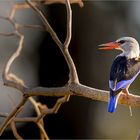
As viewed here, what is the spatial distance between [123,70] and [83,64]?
5244mm

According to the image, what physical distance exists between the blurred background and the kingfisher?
12.8ft

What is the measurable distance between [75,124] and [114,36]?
1.17m

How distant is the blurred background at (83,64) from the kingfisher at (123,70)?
391 centimetres

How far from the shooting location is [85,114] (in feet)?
30.0

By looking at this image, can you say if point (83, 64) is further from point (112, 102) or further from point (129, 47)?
point (112, 102)

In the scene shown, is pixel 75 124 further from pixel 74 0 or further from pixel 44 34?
pixel 74 0

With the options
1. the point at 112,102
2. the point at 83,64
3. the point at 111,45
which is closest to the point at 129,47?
the point at 111,45

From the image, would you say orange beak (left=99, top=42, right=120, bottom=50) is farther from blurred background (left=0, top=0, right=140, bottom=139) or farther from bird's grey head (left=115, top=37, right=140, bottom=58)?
blurred background (left=0, top=0, right=140, bottom=139)

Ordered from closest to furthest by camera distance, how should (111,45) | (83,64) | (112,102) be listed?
(112,102)
(111,45)
(83,64)

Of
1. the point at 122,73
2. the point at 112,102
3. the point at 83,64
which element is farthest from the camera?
the point at 83,64

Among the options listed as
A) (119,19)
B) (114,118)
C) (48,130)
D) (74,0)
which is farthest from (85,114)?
(74,0)

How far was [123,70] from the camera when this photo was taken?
3.71 m

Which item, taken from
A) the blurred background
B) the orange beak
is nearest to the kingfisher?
the orange beak

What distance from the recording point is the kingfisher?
345 cm
